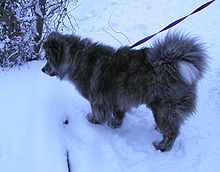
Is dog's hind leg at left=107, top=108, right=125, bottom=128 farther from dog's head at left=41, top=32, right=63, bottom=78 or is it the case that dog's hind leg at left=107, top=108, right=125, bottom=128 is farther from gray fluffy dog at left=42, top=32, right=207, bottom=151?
dog's head at left=41, top=32, right=63, bottom=78

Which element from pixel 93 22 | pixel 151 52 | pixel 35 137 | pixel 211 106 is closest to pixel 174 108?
pixel 151 52

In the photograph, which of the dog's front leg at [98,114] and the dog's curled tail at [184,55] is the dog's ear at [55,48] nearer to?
the dog's front leg at [98,114]

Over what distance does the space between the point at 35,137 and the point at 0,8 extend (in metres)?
2.15

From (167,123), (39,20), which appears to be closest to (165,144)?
(167,123)

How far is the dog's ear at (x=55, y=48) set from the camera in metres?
3.68

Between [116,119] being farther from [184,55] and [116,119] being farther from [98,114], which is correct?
[184,55]

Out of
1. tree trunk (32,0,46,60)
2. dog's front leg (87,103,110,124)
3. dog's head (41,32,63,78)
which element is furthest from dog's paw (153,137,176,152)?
tree trunk (32,0,46,60)

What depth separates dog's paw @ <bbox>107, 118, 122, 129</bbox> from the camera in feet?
13.0

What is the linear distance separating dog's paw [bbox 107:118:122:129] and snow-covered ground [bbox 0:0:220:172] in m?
0.07

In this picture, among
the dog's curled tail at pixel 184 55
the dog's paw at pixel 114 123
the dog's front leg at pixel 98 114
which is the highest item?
the dog's curled tail at pixel 184 55

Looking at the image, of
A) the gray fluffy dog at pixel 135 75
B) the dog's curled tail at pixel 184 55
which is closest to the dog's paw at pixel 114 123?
the gray fluffy dog at pixel 135 75

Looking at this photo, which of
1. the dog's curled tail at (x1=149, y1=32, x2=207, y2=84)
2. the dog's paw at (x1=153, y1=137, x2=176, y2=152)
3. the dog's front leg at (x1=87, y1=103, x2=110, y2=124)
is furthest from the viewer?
the dog's front leg at (x1=87, y1=103, x2=110, y2=124)

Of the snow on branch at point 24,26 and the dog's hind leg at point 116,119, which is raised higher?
the snow on branch at point 24,26

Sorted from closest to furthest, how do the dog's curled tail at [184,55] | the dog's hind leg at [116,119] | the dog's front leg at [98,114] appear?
the dog's curled tail at [184,55]
the dog's front leg at [98,114]
the dog's hind leg at [116,119]
